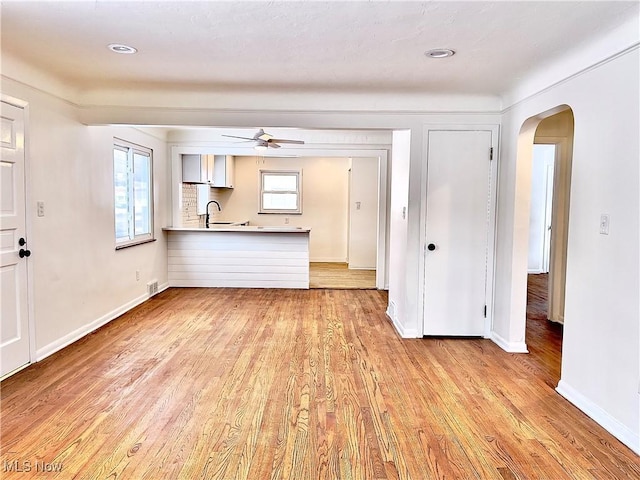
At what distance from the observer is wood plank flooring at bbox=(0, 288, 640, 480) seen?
6.86 ft

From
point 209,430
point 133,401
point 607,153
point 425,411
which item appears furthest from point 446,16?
point 133,401

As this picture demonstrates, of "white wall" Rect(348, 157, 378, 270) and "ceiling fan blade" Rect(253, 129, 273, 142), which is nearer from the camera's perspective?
"ceiling fan blade" Rect(253, 129, 273, 142)

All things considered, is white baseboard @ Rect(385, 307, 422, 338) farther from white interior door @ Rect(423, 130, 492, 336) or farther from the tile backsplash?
the tile backsplash

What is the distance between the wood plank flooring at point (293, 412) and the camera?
2092 millimetres

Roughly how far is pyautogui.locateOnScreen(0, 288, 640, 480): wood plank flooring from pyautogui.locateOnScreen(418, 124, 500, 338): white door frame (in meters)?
0.38

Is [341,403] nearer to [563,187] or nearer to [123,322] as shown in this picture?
[123,322]

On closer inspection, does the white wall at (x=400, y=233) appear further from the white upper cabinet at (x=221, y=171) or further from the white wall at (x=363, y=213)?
the white upper cabinet at (x=221, y=171)

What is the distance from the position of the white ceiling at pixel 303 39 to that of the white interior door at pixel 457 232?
0.60 m

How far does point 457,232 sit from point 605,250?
1.64 metres

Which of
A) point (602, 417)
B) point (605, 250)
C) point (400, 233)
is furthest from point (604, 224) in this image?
point (400, 233)

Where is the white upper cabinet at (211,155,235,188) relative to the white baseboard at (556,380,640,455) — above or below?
above

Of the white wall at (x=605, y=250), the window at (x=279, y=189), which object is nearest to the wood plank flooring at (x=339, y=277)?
the window at (x=279, y=189)

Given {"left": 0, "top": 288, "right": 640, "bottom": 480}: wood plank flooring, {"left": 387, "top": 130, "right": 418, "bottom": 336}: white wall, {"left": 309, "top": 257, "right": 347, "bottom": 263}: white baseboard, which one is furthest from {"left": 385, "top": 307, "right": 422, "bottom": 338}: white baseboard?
{"left": 309, "top": 257, "right": 347, "bottom": 263}: white baseboard

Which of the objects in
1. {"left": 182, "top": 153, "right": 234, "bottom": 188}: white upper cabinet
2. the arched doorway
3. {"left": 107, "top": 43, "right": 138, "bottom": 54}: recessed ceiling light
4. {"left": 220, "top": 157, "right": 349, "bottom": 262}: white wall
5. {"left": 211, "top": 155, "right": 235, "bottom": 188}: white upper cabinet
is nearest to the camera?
{"left": 107, "top": 43, "right": 138, "bottom": 54}: recessed ceiling light
